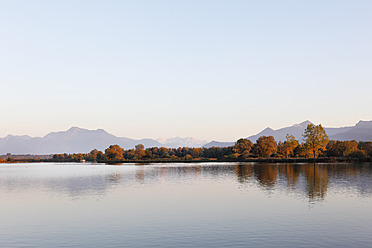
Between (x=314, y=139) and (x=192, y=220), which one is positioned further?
(x=314, y=139)

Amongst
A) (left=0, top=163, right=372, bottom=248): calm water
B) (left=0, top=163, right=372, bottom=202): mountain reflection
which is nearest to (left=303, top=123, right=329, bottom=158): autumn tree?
(left=0, top=163, right=372, bottom=202): mountain reflection

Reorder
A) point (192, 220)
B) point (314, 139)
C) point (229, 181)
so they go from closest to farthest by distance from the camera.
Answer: point (192, 220) < point (229, 181) < point (314, 139)

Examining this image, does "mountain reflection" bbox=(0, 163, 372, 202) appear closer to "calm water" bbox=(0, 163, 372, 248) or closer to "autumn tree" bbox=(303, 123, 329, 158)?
"calm water" bbox=(0, 163, 372, 248)

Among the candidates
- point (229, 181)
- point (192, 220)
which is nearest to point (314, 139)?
point (229, 181)

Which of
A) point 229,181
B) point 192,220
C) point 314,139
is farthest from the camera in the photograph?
point 314,139

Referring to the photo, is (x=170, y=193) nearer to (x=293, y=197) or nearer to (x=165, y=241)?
(x=293, y=197)

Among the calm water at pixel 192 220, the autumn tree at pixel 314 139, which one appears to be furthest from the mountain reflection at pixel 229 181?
the autumn tree at pixel 314 139

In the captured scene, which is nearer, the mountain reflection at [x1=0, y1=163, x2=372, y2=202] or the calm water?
the calm water

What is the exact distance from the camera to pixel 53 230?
32.1 m

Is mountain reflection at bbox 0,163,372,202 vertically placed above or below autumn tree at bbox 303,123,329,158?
below

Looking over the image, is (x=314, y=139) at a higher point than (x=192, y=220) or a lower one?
higher

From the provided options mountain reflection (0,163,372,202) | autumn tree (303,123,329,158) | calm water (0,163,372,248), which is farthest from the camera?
autumn tree (303,123,329,158)

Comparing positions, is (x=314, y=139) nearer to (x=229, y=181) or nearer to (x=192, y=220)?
(x=229, y=181)

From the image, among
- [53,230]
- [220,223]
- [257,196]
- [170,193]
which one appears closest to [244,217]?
[220,223]
